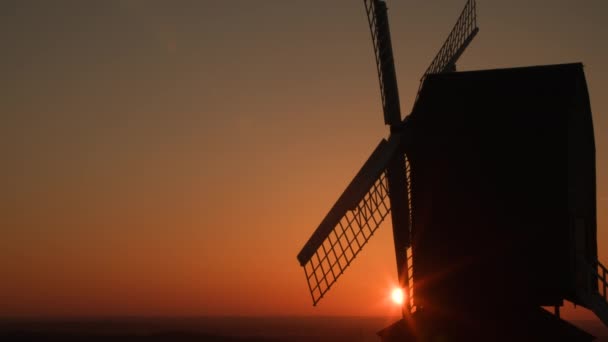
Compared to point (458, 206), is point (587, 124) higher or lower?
higher

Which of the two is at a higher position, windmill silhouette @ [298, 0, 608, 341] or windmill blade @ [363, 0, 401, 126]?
windmill blade @ [363, 0, 401, 126]

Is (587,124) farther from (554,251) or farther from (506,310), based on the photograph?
(506,310)

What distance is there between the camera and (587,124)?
18.7 meters

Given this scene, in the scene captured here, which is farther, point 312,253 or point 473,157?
point 312,253

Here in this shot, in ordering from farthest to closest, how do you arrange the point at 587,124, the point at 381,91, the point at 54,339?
the point at 54,339 → the point at 381,91 → the point at 587,124

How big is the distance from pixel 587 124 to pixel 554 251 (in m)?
3.38

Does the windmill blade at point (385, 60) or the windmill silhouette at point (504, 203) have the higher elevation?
the windmill blade at point (385, 60)

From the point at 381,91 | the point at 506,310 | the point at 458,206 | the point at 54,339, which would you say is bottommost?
the point at 506,310

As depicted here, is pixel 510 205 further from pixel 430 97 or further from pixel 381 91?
pixel 381 91

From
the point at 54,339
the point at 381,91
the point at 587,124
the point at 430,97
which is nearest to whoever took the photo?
the point at 430,97

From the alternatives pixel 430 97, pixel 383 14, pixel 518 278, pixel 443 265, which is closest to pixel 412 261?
pixel 443 265

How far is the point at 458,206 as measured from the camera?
17766 millimetres

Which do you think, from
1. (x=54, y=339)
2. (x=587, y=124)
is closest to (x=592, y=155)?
(x=587, y=124)

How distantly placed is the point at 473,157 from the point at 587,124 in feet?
10.7
